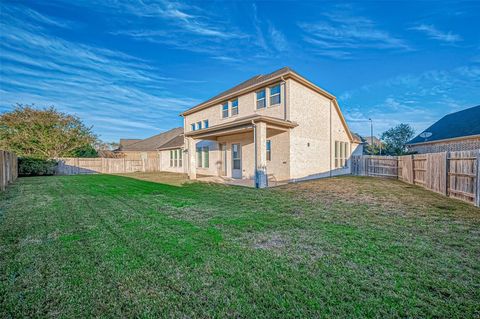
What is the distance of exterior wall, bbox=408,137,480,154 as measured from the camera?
A: 51.1 ft

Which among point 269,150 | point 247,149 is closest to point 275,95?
point 269,150

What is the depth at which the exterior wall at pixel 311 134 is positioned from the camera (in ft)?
37.9

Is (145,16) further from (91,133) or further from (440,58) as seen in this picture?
(91,133)

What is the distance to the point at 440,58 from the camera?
13.1 meters

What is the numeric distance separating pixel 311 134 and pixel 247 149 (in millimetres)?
4163

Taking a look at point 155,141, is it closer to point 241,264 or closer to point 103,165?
point 103,165

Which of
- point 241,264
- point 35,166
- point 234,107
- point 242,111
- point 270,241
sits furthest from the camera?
point 35,166

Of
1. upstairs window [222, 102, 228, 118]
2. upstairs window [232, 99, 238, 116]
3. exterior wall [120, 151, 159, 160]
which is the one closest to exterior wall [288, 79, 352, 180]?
upstairs window [232, 99, 238, 116]

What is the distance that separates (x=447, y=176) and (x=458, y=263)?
22.5 ft

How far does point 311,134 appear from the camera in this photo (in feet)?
42.2

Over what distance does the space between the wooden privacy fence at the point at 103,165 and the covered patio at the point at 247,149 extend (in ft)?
32.0

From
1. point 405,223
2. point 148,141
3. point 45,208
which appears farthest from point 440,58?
point 148,141

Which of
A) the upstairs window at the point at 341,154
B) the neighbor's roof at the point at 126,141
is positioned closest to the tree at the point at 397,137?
the upstairs window at the point at 341,154

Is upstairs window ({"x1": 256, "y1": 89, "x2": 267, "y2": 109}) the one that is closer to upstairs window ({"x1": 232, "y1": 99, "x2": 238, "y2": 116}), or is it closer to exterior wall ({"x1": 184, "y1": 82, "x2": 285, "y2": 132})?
exterior wall ({"x1": 184, "y1": 82, "x2": 285, "y2": 132})
